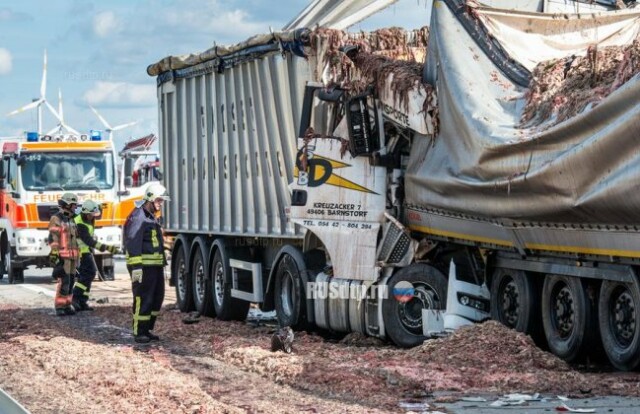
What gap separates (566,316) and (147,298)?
17.6ft

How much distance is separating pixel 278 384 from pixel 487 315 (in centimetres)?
317

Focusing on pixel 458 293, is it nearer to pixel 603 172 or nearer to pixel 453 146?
pixel 453 146

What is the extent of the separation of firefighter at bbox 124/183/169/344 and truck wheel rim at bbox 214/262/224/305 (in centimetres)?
343

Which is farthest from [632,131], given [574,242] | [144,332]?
[144,332]

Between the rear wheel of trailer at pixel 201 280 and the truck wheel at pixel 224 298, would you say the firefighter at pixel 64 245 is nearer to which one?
the rear wheel of trailer at pixel 201 280

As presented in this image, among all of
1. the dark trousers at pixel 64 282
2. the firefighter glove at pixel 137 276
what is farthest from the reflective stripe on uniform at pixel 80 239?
the firefighter glove at pixel 137 276

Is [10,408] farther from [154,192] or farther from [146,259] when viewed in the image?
[154,192]

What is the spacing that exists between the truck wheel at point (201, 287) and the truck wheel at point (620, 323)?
910cm

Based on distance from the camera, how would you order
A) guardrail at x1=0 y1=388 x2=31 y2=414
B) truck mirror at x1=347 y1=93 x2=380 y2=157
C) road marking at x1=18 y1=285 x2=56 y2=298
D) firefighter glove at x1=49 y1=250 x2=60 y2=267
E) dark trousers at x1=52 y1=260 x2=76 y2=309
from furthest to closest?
road marking at x1=18 y1=285 x2=56 y2=298 < firefighter glove at x1=49 y1=250 x2=60 y2=267 < dark trousers at x1=52 y1=260 x2=76 y2=309 < truck mirror at x1=347 y1=93 x2=380 y2=157 < guardrail at x1=0 y1=388 x2=31 y2=414

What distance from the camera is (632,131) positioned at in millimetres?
10102

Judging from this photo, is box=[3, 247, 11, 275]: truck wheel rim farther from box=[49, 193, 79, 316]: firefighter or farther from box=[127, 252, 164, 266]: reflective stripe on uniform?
box=[127, 252, 164, 266]: reflective stripe on uniform

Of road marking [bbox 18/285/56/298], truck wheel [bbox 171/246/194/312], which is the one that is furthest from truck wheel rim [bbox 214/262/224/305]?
road marking [bbox 18/285/56/298]

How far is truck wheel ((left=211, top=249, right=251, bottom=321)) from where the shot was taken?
19.0m

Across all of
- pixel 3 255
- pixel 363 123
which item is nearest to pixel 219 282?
pixel 363 123
